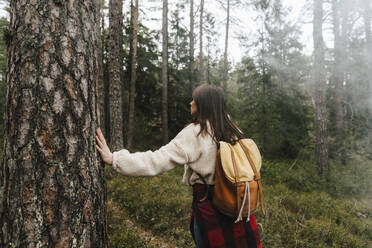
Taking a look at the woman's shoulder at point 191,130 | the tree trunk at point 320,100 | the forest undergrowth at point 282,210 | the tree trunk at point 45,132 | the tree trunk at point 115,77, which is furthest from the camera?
the tree trunk at point 320,100

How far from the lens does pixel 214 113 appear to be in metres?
1.89

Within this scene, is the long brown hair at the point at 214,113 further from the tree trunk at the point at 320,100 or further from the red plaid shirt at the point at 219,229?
the tree trunk at the point at 320,100

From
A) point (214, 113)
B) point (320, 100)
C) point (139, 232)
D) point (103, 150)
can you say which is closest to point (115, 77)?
point (139, 232)

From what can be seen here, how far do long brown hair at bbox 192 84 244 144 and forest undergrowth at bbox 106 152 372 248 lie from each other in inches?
98.4

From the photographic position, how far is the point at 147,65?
12.9m

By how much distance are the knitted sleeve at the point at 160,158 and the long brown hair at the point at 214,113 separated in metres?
0.20

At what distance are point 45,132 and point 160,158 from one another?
31.7 inches

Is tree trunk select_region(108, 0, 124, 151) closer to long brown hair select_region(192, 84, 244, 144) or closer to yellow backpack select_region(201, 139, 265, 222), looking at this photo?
long brown hair select_region(192, 84, 244, 144)

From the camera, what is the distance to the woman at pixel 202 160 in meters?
1.68

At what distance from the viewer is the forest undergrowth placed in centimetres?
392

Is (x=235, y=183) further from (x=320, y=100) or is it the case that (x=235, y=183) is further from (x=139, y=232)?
(x=320, y=100)

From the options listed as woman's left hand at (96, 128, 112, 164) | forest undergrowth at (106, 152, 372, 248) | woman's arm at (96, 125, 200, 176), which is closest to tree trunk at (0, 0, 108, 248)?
woman's left hand at (96, 128, 112, 164)

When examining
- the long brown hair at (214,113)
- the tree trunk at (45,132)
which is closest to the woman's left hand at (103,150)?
the tree trunk at (45,132)

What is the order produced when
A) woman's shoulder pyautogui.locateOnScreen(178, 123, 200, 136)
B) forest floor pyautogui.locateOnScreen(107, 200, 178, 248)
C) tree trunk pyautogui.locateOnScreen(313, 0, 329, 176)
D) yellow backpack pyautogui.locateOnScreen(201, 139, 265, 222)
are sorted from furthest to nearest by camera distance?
1. tree trunk pyautogui.locateOnScreen(313, 0, 329, 176)
2. forest floor pyautogui.locateOnScreen(107, 200, 178, 248)
3. woman's shoulder pyautogui.locateOnScreen(178, 123, 200, 136)
4. yellow backpack pyautogui.locateOnScreen(201, 139, 265, 222)
